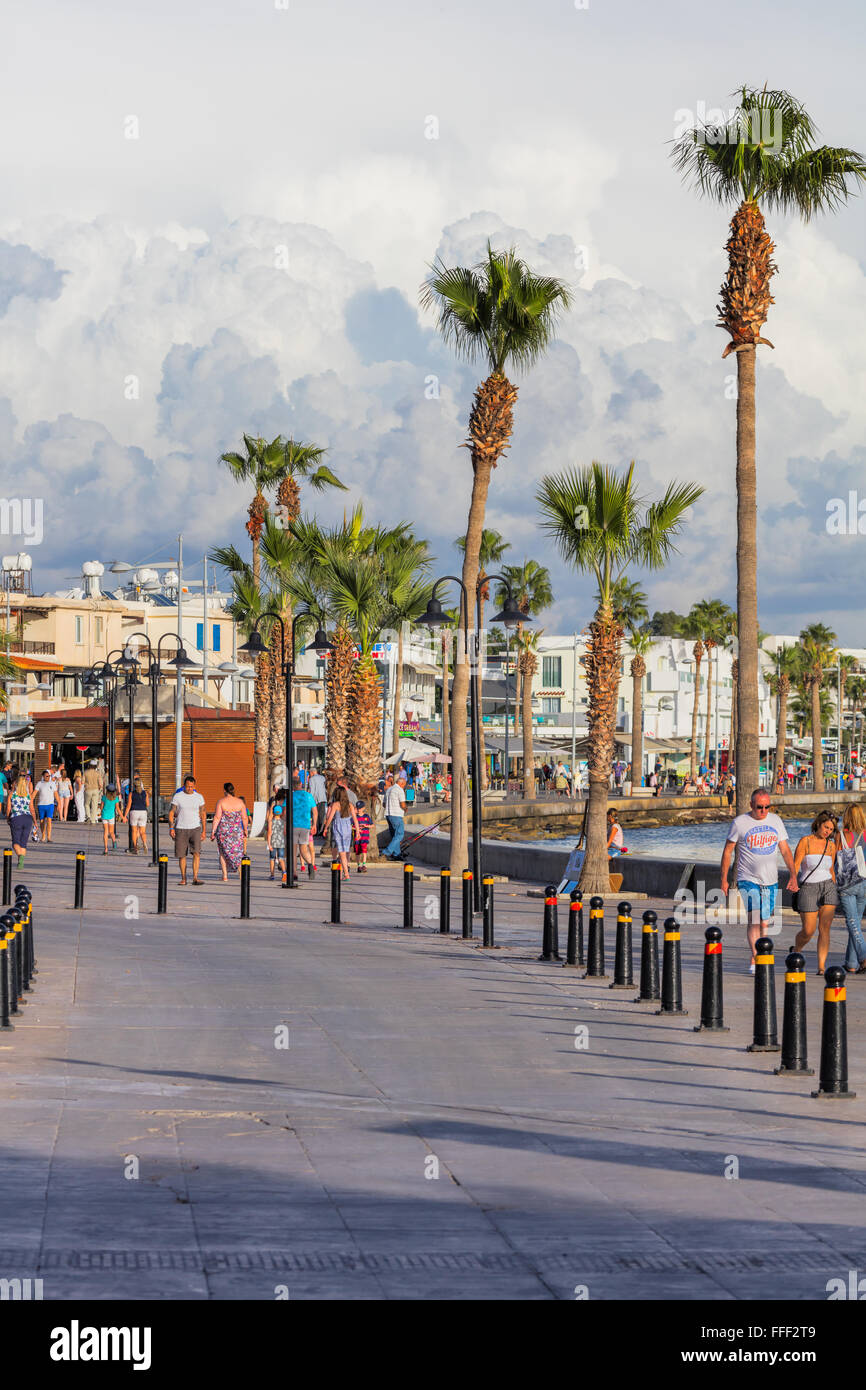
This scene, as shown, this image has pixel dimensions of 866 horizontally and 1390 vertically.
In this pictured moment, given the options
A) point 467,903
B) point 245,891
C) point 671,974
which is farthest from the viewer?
point 245,891

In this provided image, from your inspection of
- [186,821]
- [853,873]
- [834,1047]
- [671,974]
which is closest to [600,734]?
[186,821]

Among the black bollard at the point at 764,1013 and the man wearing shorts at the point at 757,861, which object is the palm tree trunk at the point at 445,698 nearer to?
the man wearing shorts at the point at 757,861

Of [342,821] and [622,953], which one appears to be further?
[342,821]

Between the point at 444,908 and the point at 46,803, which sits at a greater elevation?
the point at 46,803

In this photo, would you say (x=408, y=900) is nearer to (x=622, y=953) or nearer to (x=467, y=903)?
(x=467, y=903)

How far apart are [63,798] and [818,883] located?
40490 millimetres

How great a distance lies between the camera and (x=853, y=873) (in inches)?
631

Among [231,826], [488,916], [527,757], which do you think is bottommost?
[488,916]

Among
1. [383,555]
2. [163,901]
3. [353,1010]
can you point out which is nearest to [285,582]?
[383,555]

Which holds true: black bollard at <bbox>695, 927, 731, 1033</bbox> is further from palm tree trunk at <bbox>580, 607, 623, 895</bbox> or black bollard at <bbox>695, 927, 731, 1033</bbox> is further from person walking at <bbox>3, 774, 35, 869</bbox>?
person walking at <bbox>3, 774, 35, 869</bbox>

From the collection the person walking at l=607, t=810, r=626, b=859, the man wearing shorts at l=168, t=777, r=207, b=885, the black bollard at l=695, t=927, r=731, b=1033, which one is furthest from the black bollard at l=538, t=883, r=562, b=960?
the man wearing shorts at l=168, t=777, r=207, b=885

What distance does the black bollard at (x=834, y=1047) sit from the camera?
10109mm

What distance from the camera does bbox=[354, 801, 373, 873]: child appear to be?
32625 mm
